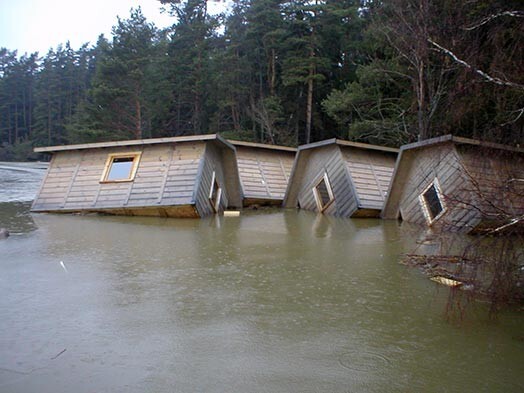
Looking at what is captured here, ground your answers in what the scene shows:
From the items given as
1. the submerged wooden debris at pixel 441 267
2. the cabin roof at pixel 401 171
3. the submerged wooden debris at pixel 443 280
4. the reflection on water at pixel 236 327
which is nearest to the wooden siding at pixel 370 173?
the cabin roof at pixel 401 171

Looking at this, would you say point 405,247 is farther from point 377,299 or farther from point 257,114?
point 257,114

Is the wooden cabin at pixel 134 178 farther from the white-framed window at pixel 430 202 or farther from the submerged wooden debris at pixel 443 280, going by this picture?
the submerged wooden debris at pixel 443 280

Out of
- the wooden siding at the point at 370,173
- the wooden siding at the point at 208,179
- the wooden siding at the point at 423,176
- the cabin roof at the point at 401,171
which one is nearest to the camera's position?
the cabin roof at the point at 401,171

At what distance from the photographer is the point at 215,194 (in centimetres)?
1563

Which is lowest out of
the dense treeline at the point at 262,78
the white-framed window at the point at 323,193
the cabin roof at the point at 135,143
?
the white-framed window at the point at 323,193

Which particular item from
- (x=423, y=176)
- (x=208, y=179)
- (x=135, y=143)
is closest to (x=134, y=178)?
(x=135, y=143)

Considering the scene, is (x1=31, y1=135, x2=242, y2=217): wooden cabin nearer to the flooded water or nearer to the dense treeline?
the flooded water

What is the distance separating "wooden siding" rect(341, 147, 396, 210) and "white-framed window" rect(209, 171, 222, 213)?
4.30m

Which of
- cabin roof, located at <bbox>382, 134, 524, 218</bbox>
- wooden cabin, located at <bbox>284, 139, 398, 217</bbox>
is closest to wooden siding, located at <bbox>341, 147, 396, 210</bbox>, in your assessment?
wooden cabin, located at <bbox>284, 139, 398, 217</bbox>

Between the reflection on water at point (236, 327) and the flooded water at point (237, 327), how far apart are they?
1cm

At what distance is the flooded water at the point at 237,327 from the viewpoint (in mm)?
2947

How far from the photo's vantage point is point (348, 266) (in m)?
6.38

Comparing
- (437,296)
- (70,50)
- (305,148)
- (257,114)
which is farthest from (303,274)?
(70,50)

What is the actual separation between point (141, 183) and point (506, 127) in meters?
10.2
